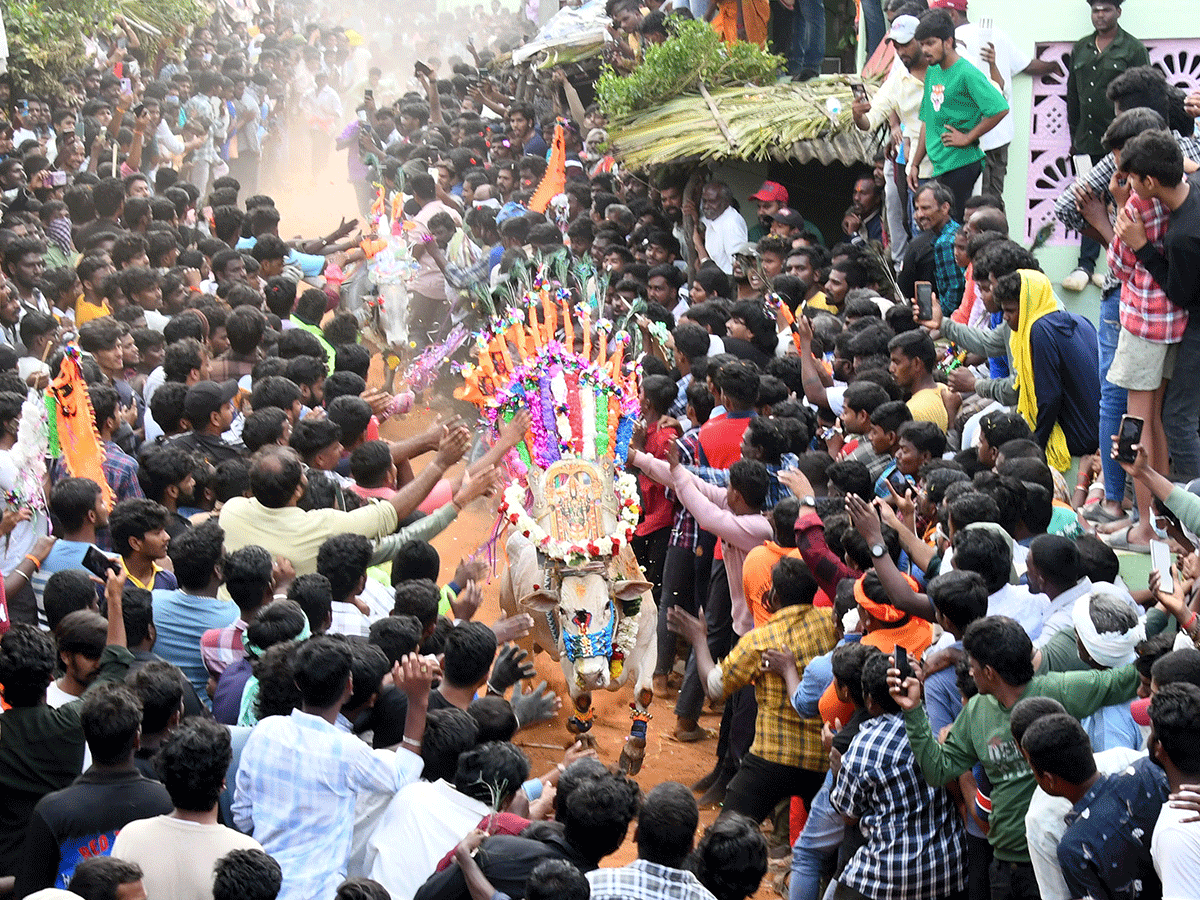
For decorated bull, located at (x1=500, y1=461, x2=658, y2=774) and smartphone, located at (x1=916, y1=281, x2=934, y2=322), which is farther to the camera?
smartphone, located at (x1=916, y1=281, x2=934, y2=322)

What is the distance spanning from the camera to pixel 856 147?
1169 centimetres

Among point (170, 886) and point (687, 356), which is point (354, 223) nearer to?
point (687, 356)

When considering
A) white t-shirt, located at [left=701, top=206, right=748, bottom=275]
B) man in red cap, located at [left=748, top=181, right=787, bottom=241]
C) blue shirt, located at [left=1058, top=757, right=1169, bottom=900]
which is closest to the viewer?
blue shirt, located at [left=1058, top=757, right=1169, bottom=900]

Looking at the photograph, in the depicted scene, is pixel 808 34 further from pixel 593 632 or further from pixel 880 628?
pixel 880 628

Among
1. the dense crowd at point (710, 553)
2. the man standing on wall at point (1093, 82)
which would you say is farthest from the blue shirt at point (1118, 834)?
the man standing on wall at point (1093, 82)

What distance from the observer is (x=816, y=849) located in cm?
611

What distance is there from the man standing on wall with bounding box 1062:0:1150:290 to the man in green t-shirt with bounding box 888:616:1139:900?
4988mm

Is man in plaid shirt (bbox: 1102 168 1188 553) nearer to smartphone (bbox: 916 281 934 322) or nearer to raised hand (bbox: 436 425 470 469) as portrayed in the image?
smartphone (bbox: 916 281 934 322)

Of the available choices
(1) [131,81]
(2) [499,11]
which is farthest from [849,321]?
(2) [499,11]

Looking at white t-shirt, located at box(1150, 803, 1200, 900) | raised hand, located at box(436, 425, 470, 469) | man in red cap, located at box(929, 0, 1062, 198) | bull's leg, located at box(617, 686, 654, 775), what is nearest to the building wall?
man in red cap, located at box(929, 0, 1062, 198)

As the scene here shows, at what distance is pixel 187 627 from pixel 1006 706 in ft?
11.0

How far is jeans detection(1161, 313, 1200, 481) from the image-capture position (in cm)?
715

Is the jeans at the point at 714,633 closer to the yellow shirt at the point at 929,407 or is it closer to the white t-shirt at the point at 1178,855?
the yellow shirt at the point at 929,407

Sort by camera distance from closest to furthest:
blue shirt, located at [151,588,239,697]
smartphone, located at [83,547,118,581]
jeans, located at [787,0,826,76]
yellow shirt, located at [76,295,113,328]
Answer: blue shirt, located at [151,588,239,697] → smartphone, located at [83,547,118,581] → yellow shirt, located at [76,295,113,328] → jeans, located at [787,0,826,76]
